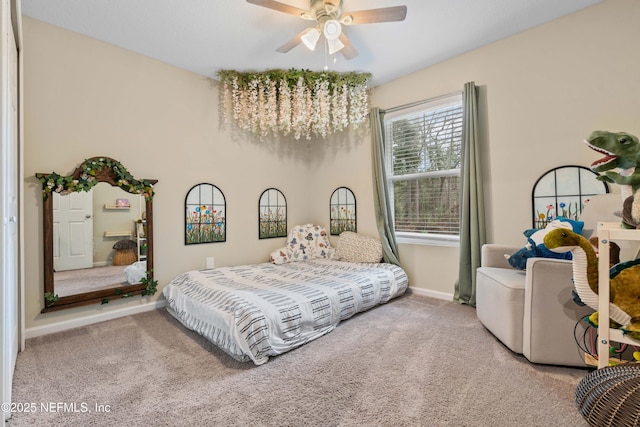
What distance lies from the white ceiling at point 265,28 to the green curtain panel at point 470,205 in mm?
534

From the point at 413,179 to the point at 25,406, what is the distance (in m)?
3.52

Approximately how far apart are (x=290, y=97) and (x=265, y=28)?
931mm

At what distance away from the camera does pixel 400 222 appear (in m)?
3.56

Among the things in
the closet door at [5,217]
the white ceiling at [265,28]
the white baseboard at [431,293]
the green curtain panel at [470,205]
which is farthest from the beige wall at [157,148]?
the green curtain panel at [470,205]

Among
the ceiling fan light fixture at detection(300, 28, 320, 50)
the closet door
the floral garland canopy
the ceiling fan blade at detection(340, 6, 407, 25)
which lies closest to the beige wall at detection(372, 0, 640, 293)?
the floral garland canopy

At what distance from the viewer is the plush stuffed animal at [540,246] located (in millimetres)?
1995

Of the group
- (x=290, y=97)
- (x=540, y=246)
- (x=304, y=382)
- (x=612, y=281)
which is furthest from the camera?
(x=290, y=97)

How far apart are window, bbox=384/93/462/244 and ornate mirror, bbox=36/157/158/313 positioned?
2707mm

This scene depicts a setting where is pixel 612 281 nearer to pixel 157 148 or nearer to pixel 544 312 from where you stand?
pixel 544 312

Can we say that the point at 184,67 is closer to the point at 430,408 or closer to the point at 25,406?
the point at 25,406

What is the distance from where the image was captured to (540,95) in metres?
2.51

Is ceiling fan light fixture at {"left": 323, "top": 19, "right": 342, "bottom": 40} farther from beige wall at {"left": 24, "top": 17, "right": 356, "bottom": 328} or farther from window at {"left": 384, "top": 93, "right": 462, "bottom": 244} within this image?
beige wall at {"left": 24, "top": 17, "right": 356, "bottom": 328}

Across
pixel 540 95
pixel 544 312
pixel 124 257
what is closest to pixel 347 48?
pixel 540 95

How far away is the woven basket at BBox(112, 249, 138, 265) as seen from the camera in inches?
105
